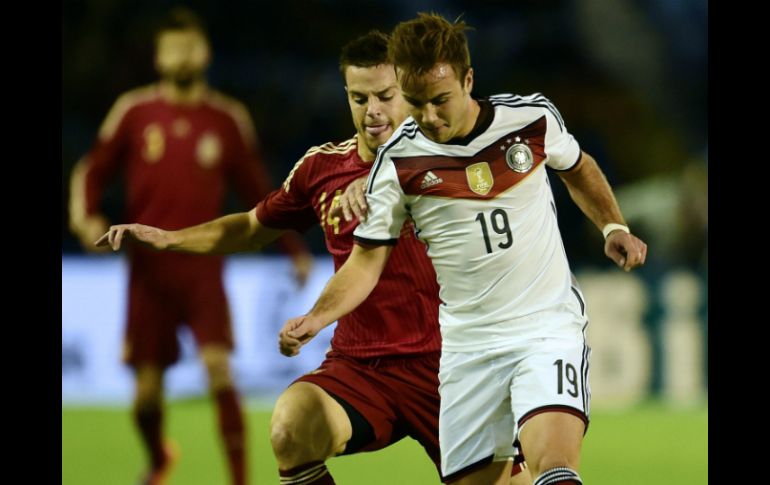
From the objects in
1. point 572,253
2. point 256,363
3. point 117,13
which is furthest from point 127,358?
point 117,13

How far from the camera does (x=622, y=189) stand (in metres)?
11.4

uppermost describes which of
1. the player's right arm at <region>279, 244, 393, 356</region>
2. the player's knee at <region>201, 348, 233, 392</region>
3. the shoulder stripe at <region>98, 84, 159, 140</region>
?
the shoulder stripe at <region>98, 84, 159, 140</region>

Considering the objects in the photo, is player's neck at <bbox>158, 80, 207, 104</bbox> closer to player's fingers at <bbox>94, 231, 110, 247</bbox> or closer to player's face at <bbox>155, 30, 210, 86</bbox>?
player's face at <bbox>155, 30, 210, 86</bbox>

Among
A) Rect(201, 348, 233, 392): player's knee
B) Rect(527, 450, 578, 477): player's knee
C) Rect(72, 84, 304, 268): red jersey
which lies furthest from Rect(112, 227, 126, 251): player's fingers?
Rect(72, 84, 304, 268): red jersey

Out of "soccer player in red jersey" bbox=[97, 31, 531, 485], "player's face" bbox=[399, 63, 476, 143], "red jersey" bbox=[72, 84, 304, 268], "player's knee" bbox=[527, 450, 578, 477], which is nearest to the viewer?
"player's knee" bbox=[527, 450, 578, 477]

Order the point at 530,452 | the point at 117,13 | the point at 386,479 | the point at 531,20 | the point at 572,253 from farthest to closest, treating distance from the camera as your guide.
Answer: the point at 531,20
the point at 117,13
the point at 572,253
the point at 386,479
the point at 530,452

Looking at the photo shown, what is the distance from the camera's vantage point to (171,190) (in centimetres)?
718

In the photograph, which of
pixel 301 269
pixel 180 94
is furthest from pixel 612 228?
pixel 180 94

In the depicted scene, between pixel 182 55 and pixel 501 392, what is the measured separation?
4058 mm

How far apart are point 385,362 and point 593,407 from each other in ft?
17.9

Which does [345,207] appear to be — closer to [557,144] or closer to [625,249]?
[557,144]

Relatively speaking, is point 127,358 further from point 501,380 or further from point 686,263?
point 686,263

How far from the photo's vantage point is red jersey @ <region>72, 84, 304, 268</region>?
7.19 meters

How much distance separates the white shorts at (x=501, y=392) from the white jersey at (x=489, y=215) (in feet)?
0.19
